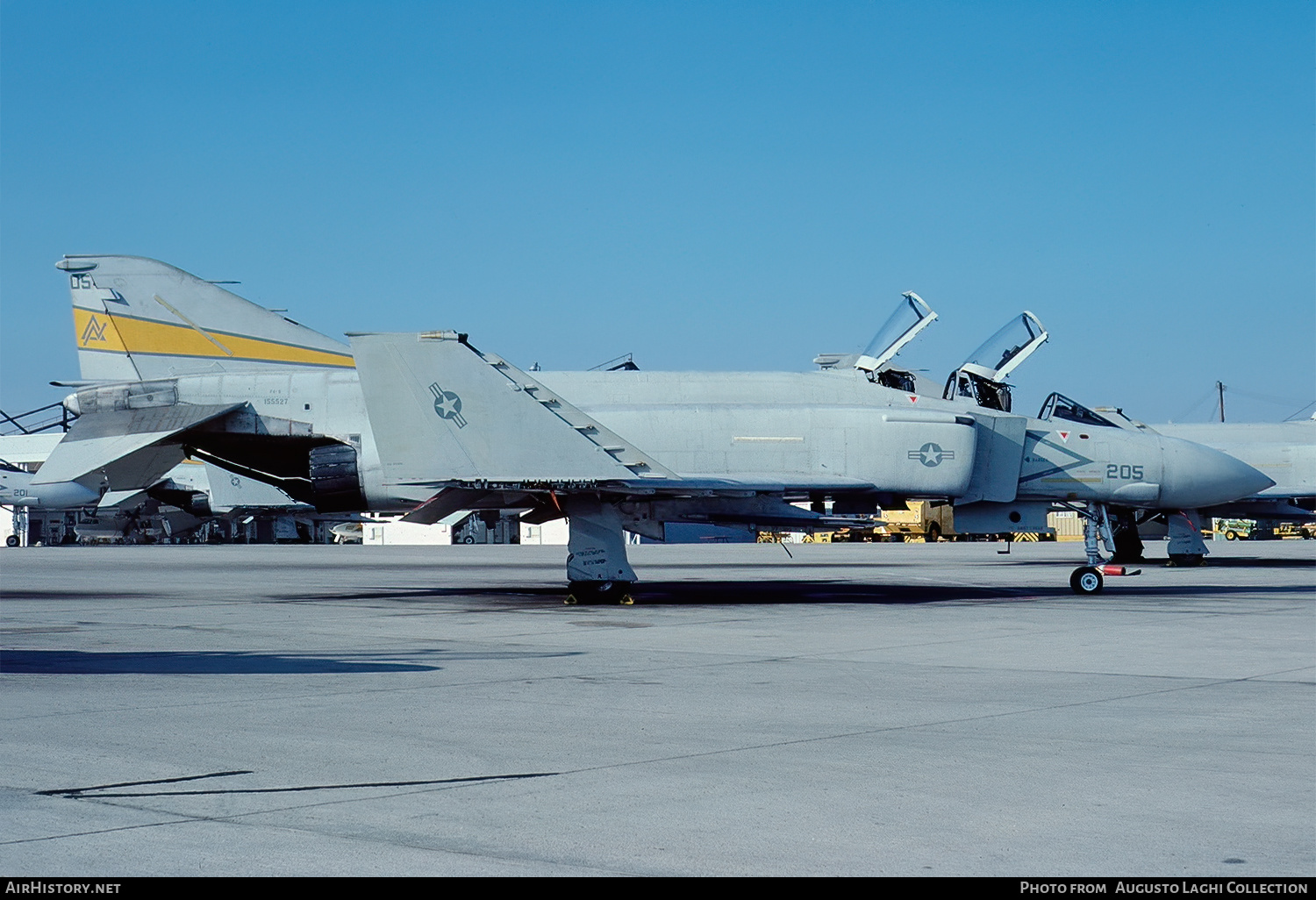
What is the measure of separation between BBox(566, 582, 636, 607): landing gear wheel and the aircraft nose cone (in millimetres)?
9820

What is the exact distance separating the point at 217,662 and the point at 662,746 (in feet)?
18.5

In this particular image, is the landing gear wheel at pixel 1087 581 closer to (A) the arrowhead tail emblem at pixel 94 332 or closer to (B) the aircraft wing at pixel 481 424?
(B) the aircraft wing at pixel 481 424

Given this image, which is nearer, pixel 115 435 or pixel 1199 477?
pixel 115 435

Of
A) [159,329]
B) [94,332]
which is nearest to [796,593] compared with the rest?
[159,329]

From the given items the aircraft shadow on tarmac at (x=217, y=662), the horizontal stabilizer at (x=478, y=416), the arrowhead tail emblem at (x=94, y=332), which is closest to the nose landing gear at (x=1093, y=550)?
the horizontal stabilizer at (x=478, y=416)

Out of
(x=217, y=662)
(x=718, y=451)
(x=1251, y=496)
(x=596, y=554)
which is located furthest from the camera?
(x=1251, y=496)

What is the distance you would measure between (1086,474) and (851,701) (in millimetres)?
13072

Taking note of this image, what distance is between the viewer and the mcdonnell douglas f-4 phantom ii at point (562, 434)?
17.2 meters

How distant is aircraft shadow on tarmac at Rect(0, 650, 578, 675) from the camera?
33.5ft

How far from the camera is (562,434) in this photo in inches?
675

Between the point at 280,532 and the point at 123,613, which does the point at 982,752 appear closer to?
the point at 123,613

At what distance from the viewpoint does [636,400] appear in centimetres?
1997

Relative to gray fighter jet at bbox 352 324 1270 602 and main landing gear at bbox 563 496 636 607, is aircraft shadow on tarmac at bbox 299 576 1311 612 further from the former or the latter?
gray fighter jet at bbox 352 324 1270 602
